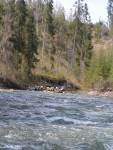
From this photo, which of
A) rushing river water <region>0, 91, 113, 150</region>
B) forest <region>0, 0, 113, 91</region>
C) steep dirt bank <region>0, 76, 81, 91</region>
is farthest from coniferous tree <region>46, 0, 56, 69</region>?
rushing river water <region>0, 91, 113, 150</region>

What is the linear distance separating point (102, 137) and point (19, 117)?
5.99 metres

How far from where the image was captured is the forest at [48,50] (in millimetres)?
66750

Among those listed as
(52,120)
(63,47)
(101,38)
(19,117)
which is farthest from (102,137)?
(101,38)

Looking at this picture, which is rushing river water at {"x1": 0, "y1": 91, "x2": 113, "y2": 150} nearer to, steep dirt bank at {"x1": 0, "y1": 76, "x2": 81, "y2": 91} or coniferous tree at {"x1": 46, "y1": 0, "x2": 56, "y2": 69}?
steep dirt bank at {"x1": 0, "y1": 76, "x2": 81, "y2": 91}

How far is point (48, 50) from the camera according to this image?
9319 cm

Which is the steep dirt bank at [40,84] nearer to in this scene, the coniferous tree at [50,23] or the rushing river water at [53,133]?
the coniferous tree at [50,23]

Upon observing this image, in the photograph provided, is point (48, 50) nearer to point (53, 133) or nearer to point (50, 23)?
point (50, 23)

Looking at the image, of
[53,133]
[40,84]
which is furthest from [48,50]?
[53,133]

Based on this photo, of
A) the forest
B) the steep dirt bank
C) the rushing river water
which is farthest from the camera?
the forest

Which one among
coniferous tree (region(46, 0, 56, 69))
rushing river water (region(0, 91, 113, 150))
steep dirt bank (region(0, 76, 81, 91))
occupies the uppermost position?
coniferous tree (region(46, 0, 56, 69))

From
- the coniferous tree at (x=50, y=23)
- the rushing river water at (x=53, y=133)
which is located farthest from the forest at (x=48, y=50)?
the rushing river water at (x=53, y=133)

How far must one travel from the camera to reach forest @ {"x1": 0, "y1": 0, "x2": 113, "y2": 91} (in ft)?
219

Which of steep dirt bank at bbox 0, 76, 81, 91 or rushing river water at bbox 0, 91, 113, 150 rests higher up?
rushing river water at bbox 0, 91, 113, 150

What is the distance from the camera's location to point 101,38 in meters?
142
